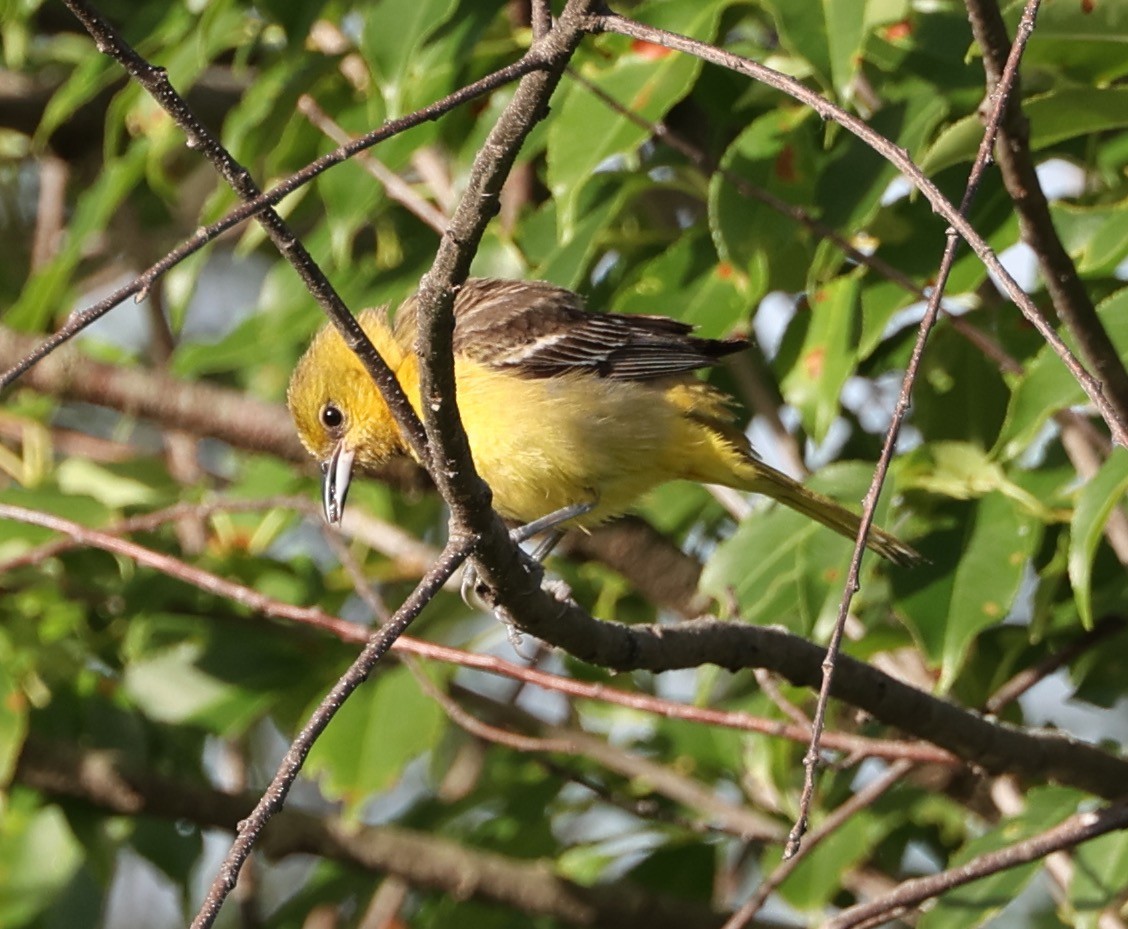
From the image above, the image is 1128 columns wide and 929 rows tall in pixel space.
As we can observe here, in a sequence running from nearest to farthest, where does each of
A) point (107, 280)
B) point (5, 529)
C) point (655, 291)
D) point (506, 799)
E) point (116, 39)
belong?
point (116, 39) < point (655, 291) < point (5, 529) < point (506, 799) < point (107, 280)

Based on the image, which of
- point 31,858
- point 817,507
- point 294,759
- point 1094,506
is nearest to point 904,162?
point 294,759

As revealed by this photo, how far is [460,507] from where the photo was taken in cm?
243

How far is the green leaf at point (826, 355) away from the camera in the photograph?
3541mm

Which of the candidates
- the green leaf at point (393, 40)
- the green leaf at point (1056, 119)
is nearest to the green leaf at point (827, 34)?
the green leaf at point (1056, 119)

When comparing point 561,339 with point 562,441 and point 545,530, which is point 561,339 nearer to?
point 562,441

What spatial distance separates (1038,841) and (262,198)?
193 cm

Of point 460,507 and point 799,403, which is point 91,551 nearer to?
point 799,403

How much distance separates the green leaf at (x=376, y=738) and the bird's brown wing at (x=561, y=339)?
3.03 feet

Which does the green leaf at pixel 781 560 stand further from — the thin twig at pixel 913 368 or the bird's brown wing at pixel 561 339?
the thin twig at pixel 913 368

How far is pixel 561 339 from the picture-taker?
4.43 m

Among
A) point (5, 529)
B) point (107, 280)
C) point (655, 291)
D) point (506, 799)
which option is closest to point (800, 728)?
point (655, 291)

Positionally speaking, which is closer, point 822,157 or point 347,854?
point 822,157

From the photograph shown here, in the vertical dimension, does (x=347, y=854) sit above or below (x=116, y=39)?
below

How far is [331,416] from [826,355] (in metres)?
1.50
